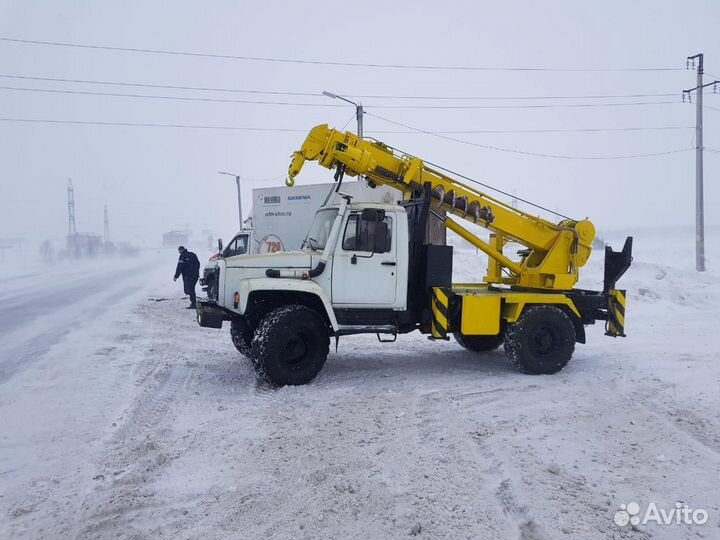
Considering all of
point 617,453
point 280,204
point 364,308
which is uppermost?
point 280,204

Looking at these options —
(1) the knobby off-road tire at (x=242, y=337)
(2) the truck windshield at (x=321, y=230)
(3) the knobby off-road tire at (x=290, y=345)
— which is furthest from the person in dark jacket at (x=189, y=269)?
(3) the knobby off-road tire at (x=290, y=345)

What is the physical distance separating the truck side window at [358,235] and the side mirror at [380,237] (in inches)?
2.0

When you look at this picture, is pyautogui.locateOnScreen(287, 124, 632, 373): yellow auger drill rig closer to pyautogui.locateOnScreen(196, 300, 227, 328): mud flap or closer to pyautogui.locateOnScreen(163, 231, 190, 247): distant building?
pyautogui.locateOnScreen(196, 300, 227, 328): mud flap

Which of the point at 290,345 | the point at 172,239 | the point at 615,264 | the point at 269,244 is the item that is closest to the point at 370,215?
the point at 290,345

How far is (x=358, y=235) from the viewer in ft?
24.0

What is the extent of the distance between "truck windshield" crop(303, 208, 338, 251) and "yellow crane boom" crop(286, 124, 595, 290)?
0.71m

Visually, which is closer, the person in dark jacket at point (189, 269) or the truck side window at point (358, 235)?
the truck side window at point (358, 235)

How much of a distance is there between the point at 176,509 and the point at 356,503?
122 cm

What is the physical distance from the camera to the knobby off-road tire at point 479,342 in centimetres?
912

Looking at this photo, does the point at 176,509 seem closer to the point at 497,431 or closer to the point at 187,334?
the point at 497,431

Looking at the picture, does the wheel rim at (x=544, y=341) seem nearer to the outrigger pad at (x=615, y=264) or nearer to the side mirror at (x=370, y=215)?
the outrigger pad at (x=615, y=264)

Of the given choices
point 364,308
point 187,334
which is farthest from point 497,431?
point 187,334

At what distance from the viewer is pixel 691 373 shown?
7.46 metres

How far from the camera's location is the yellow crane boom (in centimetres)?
777
